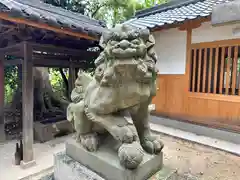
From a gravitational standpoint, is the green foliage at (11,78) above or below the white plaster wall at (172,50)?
below

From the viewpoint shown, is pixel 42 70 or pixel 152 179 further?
Result: pixel 42 70

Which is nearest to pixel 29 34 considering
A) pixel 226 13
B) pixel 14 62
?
pixel 14 62

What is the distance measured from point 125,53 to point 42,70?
4783mm

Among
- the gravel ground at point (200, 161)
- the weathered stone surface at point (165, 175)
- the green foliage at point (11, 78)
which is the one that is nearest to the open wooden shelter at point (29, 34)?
the weathered stone surface at point (165, 175)

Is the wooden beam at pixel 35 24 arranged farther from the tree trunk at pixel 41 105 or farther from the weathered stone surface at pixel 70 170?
the tree trunk at pixel 41 105

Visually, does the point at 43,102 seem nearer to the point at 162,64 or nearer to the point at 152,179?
the point at 162,64

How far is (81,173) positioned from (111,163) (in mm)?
350

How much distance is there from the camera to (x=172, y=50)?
473 cm

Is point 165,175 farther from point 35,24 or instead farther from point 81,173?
point 35,24

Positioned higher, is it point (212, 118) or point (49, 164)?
point (212, 118)

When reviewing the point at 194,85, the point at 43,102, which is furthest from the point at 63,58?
the point at 194,85

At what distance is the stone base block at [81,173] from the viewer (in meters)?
1.24

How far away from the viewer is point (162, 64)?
16.2 feet

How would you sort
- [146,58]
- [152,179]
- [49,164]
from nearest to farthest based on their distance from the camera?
[146,58]
[152,179]
[49,164]
